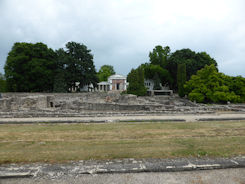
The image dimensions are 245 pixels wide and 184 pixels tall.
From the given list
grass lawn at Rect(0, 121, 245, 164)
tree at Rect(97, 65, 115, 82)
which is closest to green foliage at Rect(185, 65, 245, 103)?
grass lawn at Rect(0, 121, 245, 164)

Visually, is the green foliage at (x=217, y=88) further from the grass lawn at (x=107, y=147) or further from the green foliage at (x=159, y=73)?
the grass lawn at (x=107, y=147)

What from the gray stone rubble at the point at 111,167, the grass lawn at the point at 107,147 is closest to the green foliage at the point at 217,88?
the grass lawn at the point at 107,147

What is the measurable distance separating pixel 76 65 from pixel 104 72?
134 feet

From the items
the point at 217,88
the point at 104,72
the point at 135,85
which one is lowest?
the point at 217,88

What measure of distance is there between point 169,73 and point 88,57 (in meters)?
21.4

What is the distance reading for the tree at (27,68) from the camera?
103ft

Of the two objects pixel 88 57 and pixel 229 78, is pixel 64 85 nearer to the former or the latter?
pixel 88 57

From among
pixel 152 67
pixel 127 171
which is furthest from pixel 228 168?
pixel 152 67

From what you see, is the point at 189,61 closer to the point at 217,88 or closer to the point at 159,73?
the point at 159,73

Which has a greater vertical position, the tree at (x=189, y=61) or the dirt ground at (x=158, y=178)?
the tree at (x=189, y=61)

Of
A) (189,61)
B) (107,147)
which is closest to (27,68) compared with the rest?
(107,147)

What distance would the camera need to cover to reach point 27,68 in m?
31.5

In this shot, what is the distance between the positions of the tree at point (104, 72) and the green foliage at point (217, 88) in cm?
5147

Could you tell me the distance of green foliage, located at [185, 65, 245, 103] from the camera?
23328mm
